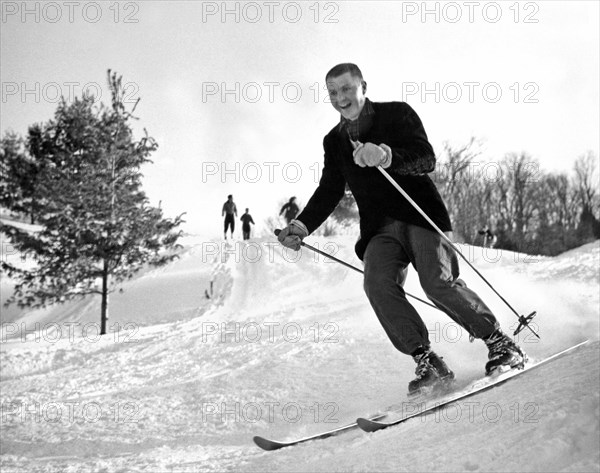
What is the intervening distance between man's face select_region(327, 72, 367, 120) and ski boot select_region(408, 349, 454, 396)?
1.47 m

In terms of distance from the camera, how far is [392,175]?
3258 mm

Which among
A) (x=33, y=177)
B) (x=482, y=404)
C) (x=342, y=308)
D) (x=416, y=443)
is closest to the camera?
(x=416, y=443)

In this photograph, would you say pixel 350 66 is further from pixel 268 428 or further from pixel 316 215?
pixel 268 428

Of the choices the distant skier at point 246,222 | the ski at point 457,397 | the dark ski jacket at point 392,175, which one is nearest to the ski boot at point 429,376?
the ski at point 457,397

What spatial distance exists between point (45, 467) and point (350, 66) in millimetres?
2929

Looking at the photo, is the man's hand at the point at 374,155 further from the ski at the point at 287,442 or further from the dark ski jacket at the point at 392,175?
the ski at the point at 287,442

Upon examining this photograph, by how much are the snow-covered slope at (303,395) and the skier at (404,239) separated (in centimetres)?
31

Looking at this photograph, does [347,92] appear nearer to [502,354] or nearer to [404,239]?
[404,239]

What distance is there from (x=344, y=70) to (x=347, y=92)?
126 millimetres

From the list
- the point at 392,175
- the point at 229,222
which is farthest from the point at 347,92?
the point at 229,222

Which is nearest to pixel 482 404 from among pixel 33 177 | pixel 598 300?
pixel 598 300

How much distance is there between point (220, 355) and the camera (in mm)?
6559

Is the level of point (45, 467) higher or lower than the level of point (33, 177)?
lower

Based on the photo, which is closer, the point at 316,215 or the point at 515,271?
the point at 316,215
